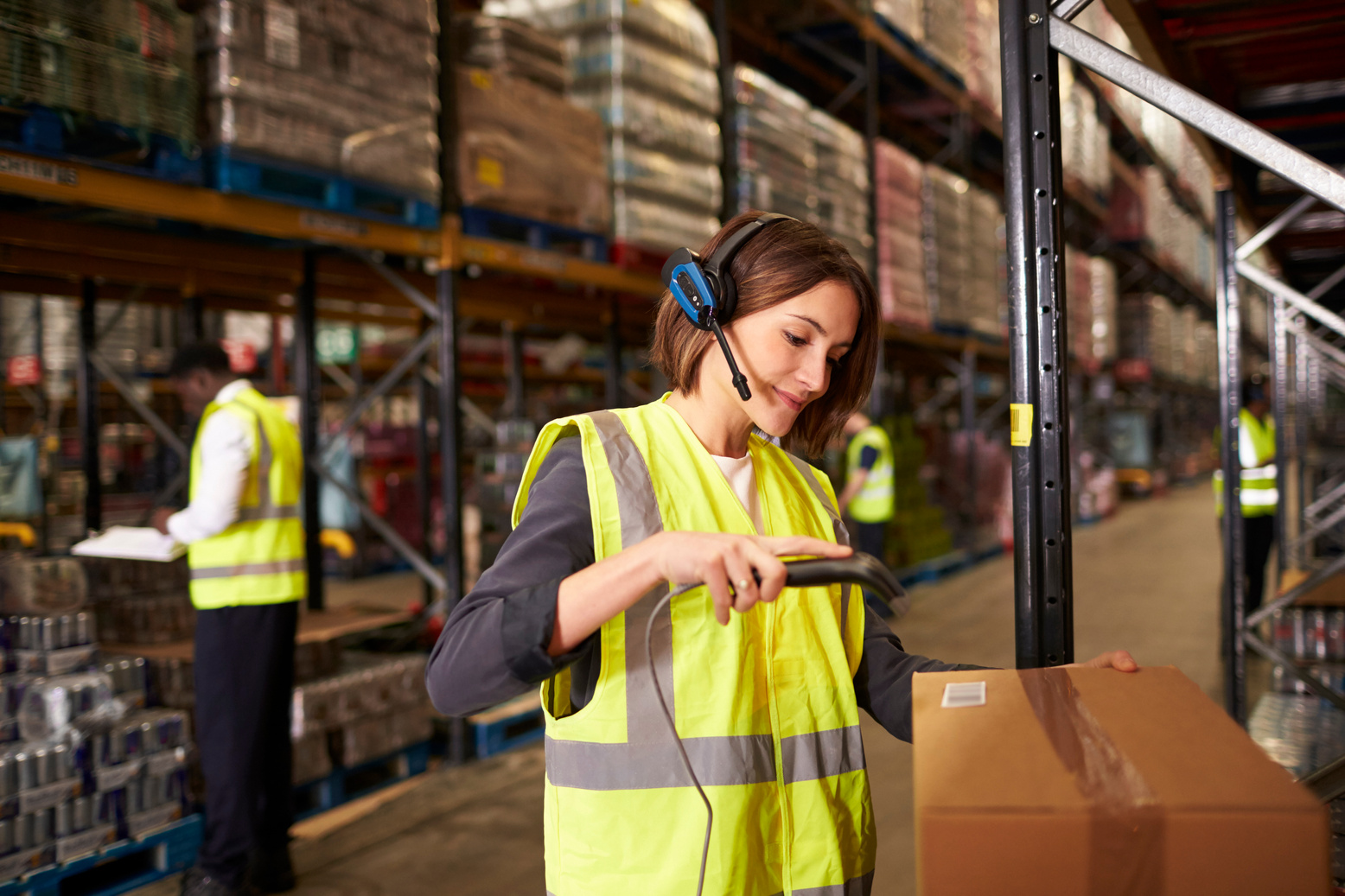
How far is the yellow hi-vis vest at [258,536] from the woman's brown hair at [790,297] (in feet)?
8.28

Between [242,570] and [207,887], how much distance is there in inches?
45.0

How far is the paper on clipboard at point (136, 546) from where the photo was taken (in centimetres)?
360

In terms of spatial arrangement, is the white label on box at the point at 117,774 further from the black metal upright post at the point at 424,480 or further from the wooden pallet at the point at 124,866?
the black metal upright post at the point at 424,480

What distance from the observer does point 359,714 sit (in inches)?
183

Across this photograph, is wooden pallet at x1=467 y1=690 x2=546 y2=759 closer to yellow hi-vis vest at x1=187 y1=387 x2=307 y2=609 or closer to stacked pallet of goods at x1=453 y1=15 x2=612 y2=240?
yellow hi-vis vest at x1=187 y1=387 x2=307 y2=609

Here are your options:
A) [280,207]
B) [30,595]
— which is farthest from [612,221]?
[30,595]

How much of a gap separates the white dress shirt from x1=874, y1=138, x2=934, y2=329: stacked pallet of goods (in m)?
6.46

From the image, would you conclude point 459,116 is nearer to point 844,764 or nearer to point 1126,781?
point 844,764

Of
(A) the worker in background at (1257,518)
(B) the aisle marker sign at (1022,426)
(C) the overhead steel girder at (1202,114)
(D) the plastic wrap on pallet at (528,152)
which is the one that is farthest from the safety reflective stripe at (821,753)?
(A) the worker in background at (1257,518)

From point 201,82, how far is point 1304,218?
17.0 ft

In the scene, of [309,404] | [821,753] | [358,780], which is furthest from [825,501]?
[309,404]

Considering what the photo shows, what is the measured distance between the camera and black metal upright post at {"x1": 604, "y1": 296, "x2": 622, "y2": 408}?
23.6 feet

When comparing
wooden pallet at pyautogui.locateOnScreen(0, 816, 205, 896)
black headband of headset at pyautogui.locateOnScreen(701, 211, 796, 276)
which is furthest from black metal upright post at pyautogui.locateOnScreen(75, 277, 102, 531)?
black headband of headset at pyautogui.locateOnScreen(701, 211, 796, 276)

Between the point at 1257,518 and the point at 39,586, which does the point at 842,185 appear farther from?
the point at 39,586
